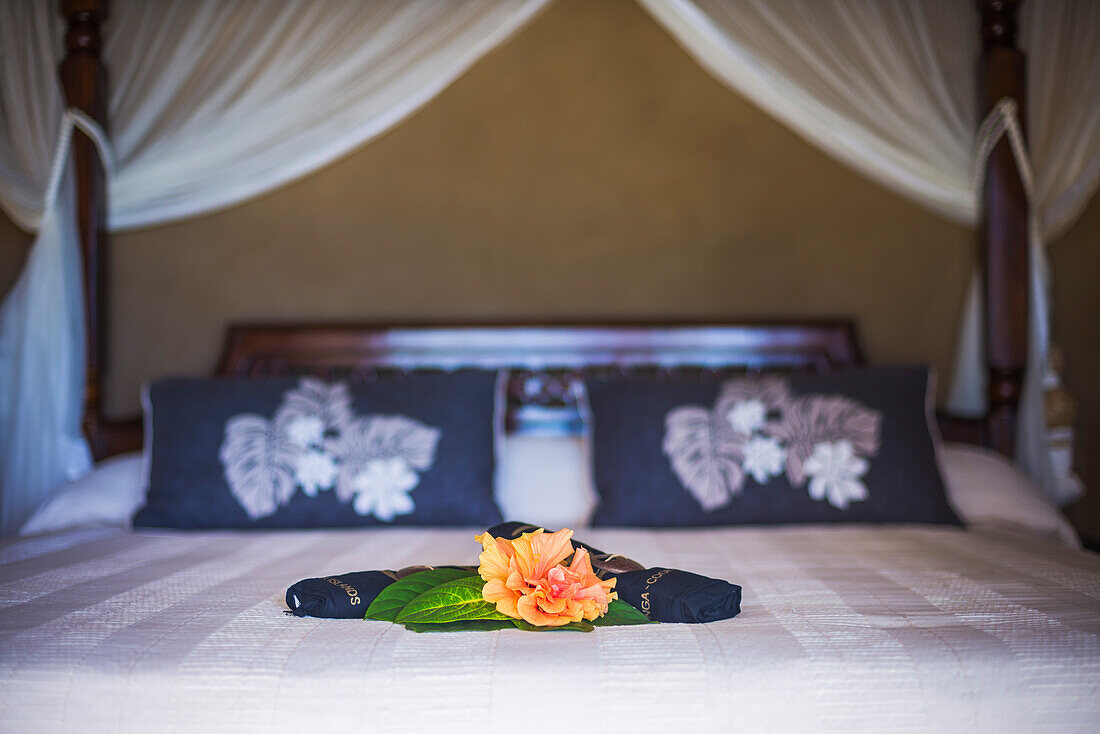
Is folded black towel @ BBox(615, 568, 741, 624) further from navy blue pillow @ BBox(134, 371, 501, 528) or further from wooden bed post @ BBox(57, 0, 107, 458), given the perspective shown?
wooden bed post @ BBox(57, 0, 107, 458)

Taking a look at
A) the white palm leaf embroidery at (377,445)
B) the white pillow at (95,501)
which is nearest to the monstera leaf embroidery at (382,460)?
the white palm leaf embroidery at (377,445)

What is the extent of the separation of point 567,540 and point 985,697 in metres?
0.56

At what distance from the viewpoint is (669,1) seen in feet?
7.36

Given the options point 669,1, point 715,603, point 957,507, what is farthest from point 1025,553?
point 669,1

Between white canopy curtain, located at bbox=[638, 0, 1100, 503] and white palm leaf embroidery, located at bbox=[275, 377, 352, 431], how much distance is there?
1.40 metres

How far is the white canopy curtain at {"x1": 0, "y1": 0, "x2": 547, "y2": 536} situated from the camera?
219 centimetres

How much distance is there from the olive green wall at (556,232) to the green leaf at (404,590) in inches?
54.9

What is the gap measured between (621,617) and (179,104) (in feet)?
6.55

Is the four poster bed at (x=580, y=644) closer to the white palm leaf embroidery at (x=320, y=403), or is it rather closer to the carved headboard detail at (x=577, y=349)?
the white palm leaf embroidery at (x=320, y=403)

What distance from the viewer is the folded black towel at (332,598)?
46.7 inches

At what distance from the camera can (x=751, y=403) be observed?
2.00 meters

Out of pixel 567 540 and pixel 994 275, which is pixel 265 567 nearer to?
pixel 567 540

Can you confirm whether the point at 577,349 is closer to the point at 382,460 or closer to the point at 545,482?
the point at 545,482

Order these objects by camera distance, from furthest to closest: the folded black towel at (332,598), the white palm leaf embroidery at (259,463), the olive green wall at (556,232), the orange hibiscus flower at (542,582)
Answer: the olive green wall at (556,232) → the white palm leaf embroidery at (259,463) → the folded black towel at (332,598) → the orange hibiscus flower at (542,582)
